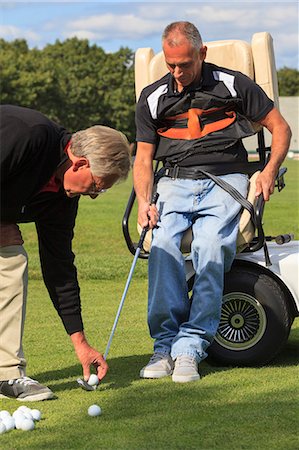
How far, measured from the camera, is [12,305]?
15.3 feet

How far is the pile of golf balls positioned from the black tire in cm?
152

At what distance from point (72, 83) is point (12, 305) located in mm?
73031

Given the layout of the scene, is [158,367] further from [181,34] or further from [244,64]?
[244,64]

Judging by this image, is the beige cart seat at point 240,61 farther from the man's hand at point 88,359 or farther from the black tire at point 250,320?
the man's hand at point 88,359

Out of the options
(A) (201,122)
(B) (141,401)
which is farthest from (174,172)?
(B) (141,401)

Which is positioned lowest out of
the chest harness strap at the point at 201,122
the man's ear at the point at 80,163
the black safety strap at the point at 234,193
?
the black safety strap at the point at 234,193

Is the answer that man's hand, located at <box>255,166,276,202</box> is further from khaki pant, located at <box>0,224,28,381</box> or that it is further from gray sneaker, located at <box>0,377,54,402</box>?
gray sneaker, located at <box>0,377,54,402</box>

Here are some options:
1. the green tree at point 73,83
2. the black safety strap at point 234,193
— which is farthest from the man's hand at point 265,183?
the green tree at point 73,83

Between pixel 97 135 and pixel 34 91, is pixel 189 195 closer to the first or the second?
pixel 97 135

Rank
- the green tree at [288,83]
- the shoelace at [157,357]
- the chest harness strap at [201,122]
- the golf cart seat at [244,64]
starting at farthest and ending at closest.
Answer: the green tree at [288,83], the golf cart seat at [244,64], the chest harness strap at [201,122], the shoelace at [157,357]

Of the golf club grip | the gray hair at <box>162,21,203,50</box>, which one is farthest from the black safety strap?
the gray hair at <box>162,21,203,50</box>

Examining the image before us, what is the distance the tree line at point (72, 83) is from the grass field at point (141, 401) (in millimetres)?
60016

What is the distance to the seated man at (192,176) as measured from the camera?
5191mm

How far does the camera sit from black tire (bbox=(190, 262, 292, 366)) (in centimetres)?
531
